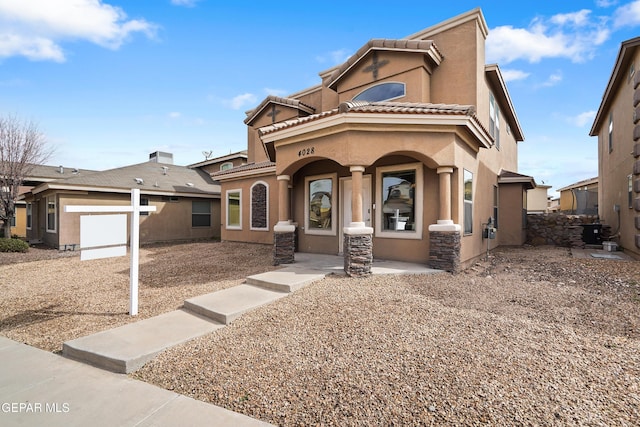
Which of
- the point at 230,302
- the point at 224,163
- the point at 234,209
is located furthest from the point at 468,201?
the point at 224,163

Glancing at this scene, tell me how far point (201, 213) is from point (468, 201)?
50.8ft

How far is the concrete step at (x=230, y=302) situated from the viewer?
15.6 ft

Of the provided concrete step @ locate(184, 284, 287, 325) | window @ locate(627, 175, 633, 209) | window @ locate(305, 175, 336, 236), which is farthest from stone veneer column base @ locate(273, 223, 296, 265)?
window @ locate(627, 175, 633, 209)

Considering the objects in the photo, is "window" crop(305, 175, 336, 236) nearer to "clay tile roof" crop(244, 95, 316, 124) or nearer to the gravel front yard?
the gravel front yard

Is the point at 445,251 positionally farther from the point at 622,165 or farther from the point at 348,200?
the point at 622,165

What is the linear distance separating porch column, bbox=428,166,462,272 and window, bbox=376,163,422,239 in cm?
72

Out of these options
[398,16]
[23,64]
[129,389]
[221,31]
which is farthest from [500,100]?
[23,64]

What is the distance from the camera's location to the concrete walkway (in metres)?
2.65

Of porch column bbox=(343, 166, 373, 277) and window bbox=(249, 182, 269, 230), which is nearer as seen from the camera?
porch column bbox=(343, 166, 373, 277)

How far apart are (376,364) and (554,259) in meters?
9.02

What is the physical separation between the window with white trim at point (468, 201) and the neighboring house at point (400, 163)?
0.03 m

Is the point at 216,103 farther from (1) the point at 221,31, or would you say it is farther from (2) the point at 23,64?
(2) the point at 23,64

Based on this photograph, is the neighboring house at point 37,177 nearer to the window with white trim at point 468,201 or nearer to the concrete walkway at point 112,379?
the concrete walkway at point 112,379

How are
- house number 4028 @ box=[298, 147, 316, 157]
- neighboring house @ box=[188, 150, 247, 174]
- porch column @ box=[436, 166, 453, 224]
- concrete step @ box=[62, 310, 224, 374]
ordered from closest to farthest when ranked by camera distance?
concrete step @ box=[62, 310, 224, 374]
porch column @ box=[436, 166, 453, 224]
house number 4028 @ box=[298, 147, 316, 157]
neighboring house @ box=[188, 150, 247, 174]
